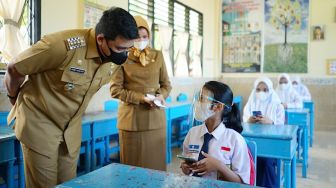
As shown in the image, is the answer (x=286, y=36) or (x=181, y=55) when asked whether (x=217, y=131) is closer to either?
(x=181, y=55)

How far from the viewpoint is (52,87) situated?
1.43m

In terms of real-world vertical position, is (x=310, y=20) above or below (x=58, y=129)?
above

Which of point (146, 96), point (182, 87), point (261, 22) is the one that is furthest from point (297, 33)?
point (146, 96)

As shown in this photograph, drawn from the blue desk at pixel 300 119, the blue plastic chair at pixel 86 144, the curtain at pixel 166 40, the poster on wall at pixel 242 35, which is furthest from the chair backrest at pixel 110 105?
the poster on wall at pixel 242 35

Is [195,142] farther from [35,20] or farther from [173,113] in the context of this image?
[173,113]

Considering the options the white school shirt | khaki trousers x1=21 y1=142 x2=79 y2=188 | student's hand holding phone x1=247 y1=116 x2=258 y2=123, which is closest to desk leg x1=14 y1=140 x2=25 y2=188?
khaki trousers x1=21 y1=142 x2=79 y2=188

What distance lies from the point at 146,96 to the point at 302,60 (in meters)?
5.58

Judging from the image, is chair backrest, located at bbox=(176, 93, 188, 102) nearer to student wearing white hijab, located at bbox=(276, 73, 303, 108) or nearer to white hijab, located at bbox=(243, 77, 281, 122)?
student wearing white hijab, located at bbox=(276, 73, 303, 108)

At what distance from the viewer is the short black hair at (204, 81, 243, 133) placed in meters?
Result: 1.73

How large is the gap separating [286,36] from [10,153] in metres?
6.39

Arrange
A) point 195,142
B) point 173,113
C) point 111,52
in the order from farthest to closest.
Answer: point 173,113, point 195,142, point 111,52

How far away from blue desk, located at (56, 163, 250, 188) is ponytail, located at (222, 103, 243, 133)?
621 millimetres

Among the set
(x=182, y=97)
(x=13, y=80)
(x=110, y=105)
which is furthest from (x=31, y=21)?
(x=182, y=97)

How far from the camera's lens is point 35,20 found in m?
3.07
